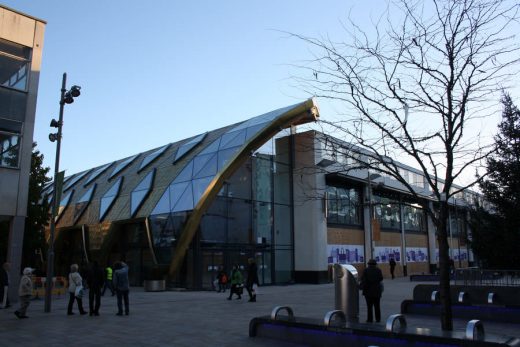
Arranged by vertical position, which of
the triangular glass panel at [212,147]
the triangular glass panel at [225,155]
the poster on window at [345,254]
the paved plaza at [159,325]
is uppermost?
the triangular glass panel at [212,147]

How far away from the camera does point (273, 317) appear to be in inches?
390

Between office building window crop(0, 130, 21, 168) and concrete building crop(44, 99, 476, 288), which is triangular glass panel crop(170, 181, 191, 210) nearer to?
concrete building crop(44, 99, 476, 288)

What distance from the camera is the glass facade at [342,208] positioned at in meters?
34.7

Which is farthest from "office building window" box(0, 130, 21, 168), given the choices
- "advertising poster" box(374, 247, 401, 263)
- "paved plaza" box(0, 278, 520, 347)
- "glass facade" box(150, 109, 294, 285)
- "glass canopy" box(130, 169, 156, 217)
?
"advertising poster" box(374, 247, 401, 263)

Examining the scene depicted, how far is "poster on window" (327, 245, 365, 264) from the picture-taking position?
111 feet

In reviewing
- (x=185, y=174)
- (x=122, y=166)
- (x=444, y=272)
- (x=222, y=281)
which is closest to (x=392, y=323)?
(x=444, y=272)

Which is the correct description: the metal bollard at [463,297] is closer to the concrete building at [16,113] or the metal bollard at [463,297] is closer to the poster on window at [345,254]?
the concrete building at [16,113]

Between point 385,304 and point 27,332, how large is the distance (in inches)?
471

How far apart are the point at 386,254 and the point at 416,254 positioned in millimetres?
6971

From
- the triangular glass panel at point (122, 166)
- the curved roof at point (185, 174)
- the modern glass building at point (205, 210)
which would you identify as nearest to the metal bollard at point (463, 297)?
the curved roof at point (185, 174)

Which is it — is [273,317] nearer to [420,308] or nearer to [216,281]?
[420,308]

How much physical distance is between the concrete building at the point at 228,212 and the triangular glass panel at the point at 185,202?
0.26 feet

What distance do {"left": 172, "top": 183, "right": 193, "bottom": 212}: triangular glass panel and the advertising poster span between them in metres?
18.4

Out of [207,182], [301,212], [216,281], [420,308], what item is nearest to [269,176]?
[301,212]
